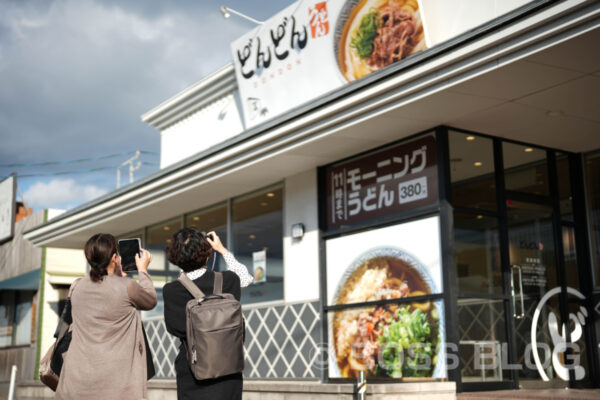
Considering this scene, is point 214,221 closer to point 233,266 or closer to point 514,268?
point 514,268

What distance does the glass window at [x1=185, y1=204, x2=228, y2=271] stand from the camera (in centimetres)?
1202

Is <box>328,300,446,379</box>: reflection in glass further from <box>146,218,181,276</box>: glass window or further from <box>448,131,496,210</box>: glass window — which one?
<box>146,218,181,276</box>: glass window

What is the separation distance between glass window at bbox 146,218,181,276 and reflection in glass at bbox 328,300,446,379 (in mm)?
4787

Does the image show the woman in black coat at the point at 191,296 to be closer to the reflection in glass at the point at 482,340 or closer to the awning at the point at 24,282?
the reflection in glass at the point at 482,340

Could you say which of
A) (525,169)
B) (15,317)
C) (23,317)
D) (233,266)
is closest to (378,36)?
(525,169)

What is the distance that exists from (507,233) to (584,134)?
60.3 inches

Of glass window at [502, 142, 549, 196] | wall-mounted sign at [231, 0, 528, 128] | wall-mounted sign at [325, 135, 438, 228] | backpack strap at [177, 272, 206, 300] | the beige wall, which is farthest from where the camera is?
the beige wall

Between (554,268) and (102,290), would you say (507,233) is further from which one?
(102,290)

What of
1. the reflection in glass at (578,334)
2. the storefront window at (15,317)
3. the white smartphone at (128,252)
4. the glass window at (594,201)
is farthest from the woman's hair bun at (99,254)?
the storefront window at (15,317)

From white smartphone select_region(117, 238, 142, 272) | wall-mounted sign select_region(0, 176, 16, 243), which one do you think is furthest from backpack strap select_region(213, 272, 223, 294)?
wall-mounted sign select_region(0, 176, 16, 243)

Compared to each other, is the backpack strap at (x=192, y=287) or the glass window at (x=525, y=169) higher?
the glass window at (x=525, y=169)

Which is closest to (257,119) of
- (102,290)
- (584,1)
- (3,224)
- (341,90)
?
(341,90)

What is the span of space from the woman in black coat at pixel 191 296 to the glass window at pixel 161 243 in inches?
379

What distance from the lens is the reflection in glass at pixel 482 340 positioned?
8.03m
